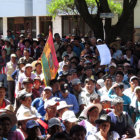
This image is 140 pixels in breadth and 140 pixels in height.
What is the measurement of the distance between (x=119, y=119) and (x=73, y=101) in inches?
64.0

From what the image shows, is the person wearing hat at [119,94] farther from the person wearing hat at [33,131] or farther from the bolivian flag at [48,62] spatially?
the person wearing hat at [33,131]

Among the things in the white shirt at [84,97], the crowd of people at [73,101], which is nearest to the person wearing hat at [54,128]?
the crowd of people at [73,101]

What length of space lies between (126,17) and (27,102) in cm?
935

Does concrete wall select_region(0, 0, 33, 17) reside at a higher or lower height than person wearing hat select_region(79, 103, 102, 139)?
higher

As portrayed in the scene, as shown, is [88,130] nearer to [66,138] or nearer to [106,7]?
[66,138]

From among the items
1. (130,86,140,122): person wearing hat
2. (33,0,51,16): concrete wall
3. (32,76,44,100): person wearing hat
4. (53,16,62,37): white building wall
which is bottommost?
(130,86,140,122): person wearing hat

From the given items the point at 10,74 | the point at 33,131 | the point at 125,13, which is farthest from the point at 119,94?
Answer: the point at 125,13

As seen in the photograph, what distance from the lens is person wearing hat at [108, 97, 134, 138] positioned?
674 cm

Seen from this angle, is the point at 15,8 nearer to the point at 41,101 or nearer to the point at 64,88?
the point at 64,88

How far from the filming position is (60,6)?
949 inches

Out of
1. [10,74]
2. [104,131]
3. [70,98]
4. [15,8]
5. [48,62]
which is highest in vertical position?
[15,8]

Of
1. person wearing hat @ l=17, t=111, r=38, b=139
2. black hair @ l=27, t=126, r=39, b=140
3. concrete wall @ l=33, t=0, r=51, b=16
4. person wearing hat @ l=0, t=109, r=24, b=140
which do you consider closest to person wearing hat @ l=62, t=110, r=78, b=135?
person wearing hat @ l=17, t=111, r=38, b=139

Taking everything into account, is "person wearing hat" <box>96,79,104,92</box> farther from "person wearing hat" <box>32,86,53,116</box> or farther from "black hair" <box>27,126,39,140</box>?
"black hair" <box>27,126,39,140</box>

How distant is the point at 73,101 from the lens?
8.33m
